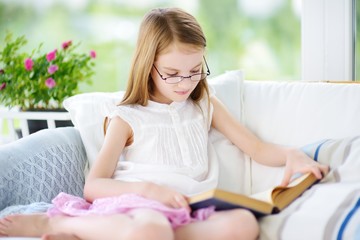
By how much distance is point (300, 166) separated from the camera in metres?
1.69

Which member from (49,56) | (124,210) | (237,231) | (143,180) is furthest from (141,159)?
(49,56)

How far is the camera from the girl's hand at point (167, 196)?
1.49 meters

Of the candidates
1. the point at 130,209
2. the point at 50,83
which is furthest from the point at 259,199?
the point at 50,83

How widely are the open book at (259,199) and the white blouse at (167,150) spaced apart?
0.69 feet

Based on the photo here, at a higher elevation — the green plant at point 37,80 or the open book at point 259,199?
the green plant at point 37,80

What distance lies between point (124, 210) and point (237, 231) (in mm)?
273

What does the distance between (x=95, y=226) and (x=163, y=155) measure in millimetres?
372

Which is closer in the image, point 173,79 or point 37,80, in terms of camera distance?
point 173,79

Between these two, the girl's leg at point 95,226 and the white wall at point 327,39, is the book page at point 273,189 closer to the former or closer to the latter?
the girl's leg at point 95,226

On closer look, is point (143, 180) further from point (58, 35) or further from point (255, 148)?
point (58, 35)

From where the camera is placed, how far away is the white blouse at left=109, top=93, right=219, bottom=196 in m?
1.71

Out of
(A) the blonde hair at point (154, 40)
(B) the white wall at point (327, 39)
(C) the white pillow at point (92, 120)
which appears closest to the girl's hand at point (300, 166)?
(A) the blonde hair at point (154, 40)

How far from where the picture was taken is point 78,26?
119 inches

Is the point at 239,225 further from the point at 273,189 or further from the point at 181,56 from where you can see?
the point at 181,56
